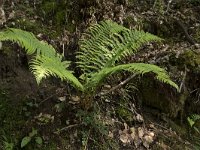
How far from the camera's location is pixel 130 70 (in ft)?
12.5

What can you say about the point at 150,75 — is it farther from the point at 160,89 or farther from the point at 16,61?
the point at 16,61

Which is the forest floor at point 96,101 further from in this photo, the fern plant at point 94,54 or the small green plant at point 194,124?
the fern plant at point 94,54

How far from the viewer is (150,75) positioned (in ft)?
16.1

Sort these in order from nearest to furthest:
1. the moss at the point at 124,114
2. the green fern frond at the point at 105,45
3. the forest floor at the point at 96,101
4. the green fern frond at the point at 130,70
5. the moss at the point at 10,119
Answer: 1. the green fern frond at the point at 130,70
2. the moss at the point at 10,119
3. the forest floor at the point at 96,101
4. the green fern frond at the point at 105,45
5. the moss at the point at 124,114

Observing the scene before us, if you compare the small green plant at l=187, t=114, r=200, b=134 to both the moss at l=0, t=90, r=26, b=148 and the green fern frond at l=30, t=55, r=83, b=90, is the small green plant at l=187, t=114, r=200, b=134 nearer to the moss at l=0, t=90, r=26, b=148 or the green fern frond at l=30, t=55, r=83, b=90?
the green fern frond at l=30, t=55, r=83, b=90

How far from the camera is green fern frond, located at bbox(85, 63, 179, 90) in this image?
366cm

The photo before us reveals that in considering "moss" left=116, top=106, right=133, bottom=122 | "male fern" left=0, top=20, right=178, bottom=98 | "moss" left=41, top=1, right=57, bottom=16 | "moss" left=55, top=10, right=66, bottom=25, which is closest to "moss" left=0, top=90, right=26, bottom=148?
"male fern" left=0, top=20, right=178, bottom=98

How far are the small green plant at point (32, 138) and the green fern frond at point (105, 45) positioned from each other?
96 centimetres

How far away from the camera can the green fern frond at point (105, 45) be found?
428cm

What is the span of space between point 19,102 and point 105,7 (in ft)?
6.27

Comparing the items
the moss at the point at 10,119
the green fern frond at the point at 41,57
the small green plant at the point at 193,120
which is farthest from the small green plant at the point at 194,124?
the moss at the point at 10,119

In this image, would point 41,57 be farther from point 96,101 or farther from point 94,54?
point 96,101

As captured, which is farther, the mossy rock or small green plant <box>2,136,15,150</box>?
the mossy rock

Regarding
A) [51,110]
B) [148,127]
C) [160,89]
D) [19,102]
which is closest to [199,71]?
[160,89]
